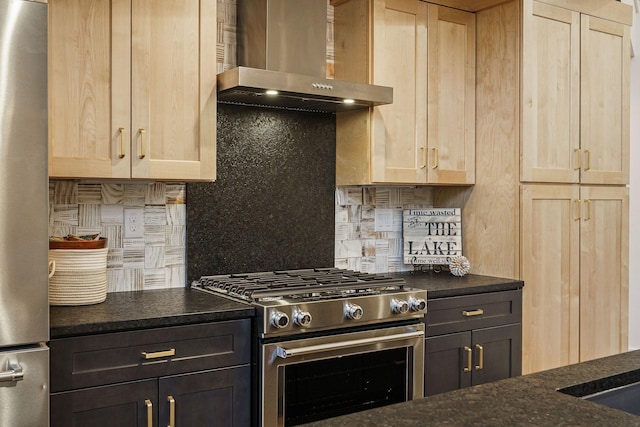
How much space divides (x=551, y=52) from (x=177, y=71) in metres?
2.06

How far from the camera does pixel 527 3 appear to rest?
11.4 feet

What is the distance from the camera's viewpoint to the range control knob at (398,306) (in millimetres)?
2842

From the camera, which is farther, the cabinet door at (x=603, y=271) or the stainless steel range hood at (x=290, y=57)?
the cabinet door at (x=603, y=271)

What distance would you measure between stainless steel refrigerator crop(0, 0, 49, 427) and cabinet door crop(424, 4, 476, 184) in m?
2.07

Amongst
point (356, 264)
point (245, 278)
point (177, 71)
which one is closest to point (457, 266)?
point (356, 264)

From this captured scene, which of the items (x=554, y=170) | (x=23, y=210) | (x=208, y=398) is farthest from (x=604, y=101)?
(x=23, y=210)

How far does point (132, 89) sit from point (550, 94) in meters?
2.22

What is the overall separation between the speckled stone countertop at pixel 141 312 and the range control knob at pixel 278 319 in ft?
0.31

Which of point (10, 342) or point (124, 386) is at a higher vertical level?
point (10, 342)

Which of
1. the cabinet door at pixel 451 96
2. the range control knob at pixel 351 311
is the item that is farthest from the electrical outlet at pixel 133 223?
the cabinet door at pixel 451 96

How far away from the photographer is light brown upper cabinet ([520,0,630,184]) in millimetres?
3512

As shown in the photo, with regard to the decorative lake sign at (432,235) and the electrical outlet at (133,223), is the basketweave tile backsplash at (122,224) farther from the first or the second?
the decorative lake sign at (432,235)

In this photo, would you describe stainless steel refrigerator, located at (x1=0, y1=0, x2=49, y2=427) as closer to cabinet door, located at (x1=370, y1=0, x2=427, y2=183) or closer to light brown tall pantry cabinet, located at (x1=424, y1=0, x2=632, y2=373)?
cabinet door, located at (x1=370, y1=0, x2=427, y2=183)

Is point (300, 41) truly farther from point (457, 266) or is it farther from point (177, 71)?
point (457, 266)
